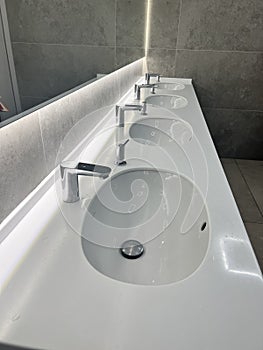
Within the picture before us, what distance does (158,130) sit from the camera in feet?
4.50

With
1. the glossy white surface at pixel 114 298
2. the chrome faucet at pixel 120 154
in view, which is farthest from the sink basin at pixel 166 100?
the glossy white surface at pixel 114 298

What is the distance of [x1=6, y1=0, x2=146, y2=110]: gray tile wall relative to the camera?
58 centimetres

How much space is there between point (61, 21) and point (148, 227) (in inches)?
26.6

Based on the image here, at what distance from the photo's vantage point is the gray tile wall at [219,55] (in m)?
2.22

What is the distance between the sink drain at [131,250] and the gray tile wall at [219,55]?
6.74 ft

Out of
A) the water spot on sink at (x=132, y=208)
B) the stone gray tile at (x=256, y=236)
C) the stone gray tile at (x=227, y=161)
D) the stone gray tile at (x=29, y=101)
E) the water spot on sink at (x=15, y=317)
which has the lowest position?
the stone gray tile at (x=256, y=236)

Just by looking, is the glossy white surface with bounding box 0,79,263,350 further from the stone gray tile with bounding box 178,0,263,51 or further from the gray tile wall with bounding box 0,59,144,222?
the stone gray tile with bounding box 178,0,263,51

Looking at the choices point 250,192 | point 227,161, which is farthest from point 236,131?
point 250,192

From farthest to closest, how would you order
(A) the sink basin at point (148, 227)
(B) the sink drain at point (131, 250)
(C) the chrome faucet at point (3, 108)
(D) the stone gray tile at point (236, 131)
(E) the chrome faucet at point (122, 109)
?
(D) the stone gray tile at point (236, 131) → (E) the chrome faucet at point (122, 109) → (B) the sink drain at point (131, 250) → (A) the sink basin at point (148, 227) → (C) the chrome faucet at point (3, 108)

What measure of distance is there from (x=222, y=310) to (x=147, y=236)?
0.47 meters

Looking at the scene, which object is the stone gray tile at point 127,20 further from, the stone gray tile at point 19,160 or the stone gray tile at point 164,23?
the stone gray tile at point 19,160

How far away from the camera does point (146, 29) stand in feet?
7.33

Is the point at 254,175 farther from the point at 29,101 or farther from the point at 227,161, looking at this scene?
the point at 29,101

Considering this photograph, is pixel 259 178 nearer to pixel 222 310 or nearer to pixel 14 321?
pixel 222 310
